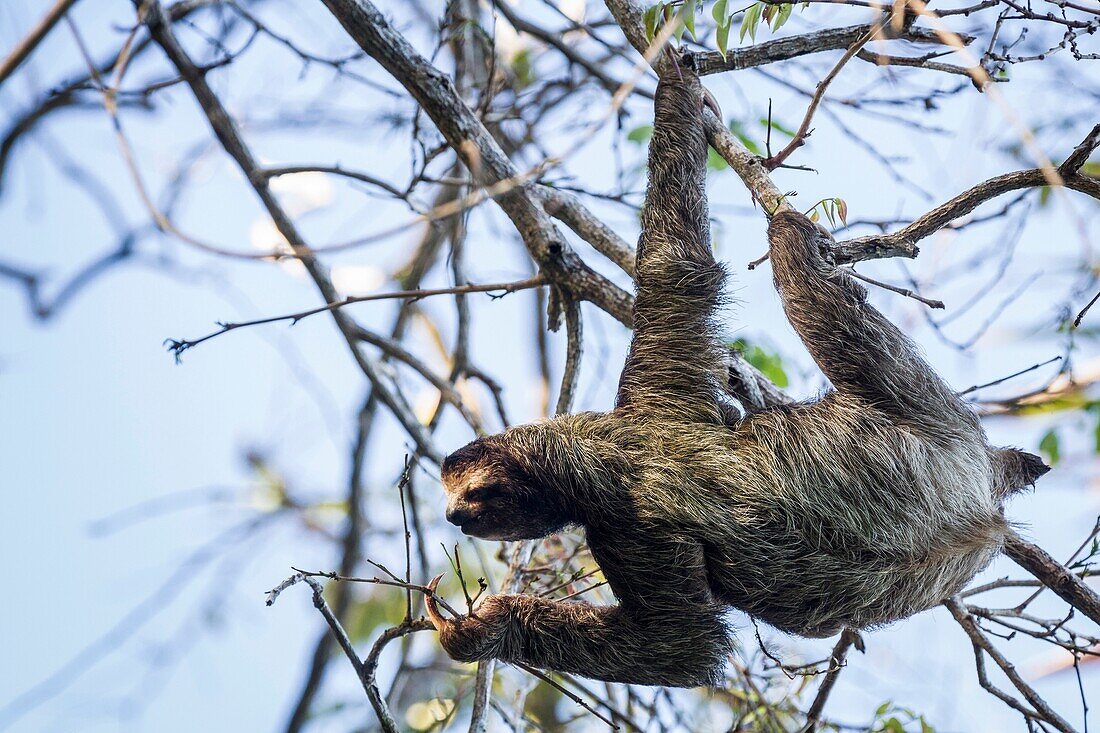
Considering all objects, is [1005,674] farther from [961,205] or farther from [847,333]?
[961,205]

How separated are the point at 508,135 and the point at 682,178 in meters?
4.48

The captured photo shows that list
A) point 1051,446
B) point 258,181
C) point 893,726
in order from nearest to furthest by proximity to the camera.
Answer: point 893,726
point 258,181
point 1051,446

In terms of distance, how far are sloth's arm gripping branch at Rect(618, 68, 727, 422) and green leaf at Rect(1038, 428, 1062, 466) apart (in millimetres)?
3640

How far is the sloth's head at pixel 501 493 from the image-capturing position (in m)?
6.08

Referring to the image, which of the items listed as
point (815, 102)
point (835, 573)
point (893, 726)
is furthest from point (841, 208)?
point (893, 726)

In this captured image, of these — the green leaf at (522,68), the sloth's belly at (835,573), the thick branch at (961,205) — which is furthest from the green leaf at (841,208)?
the green leaf at (522,68)

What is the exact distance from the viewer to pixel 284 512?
13.7m

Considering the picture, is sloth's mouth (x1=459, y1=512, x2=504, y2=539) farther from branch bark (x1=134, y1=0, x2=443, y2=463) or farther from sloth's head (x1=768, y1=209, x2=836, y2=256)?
sloth's head (x1=768, y1=209, x2=836, y2=256)

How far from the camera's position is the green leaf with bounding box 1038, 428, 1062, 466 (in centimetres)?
809

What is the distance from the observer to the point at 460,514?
6.07 metres

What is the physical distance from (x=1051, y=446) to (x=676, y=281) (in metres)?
4.10

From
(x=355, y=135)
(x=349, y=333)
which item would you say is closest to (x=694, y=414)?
(x=349, y=333)

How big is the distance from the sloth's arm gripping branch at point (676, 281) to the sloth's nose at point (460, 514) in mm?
1236

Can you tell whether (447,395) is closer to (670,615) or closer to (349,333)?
(349,333)
